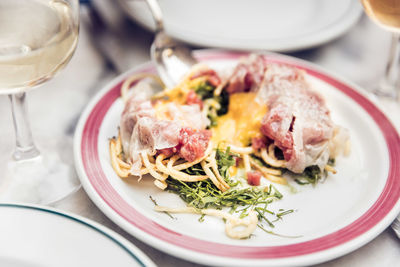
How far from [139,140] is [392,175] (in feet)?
4.46

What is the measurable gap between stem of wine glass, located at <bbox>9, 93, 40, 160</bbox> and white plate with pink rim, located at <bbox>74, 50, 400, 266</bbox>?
29cm

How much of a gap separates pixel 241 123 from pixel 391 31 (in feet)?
4.06

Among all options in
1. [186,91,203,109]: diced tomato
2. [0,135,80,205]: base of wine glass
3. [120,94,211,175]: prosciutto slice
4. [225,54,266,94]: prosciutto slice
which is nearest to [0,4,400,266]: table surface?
[0,135,80,205]: base of wine glass

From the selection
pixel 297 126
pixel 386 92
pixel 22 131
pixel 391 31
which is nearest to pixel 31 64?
pixel 22 131

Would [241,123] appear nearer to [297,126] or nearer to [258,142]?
[258,142]

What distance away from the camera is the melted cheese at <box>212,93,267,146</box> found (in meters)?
2.78

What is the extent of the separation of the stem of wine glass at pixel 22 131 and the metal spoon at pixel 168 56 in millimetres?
945

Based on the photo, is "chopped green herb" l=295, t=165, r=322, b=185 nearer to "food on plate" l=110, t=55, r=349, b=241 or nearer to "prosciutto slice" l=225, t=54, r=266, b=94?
"food on plate" l=110, t=55, r=349, b=241

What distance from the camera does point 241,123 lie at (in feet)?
9.25

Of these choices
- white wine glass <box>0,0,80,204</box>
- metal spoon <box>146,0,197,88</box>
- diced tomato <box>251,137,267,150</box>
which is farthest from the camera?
metal spoon <box>146,0,197,88</box>

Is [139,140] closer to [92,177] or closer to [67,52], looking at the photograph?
[92,177]

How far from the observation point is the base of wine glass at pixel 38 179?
2.52 meters

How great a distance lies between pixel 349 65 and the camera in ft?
12.5

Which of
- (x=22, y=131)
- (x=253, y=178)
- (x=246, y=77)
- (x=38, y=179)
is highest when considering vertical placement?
(x=246, y=77)
